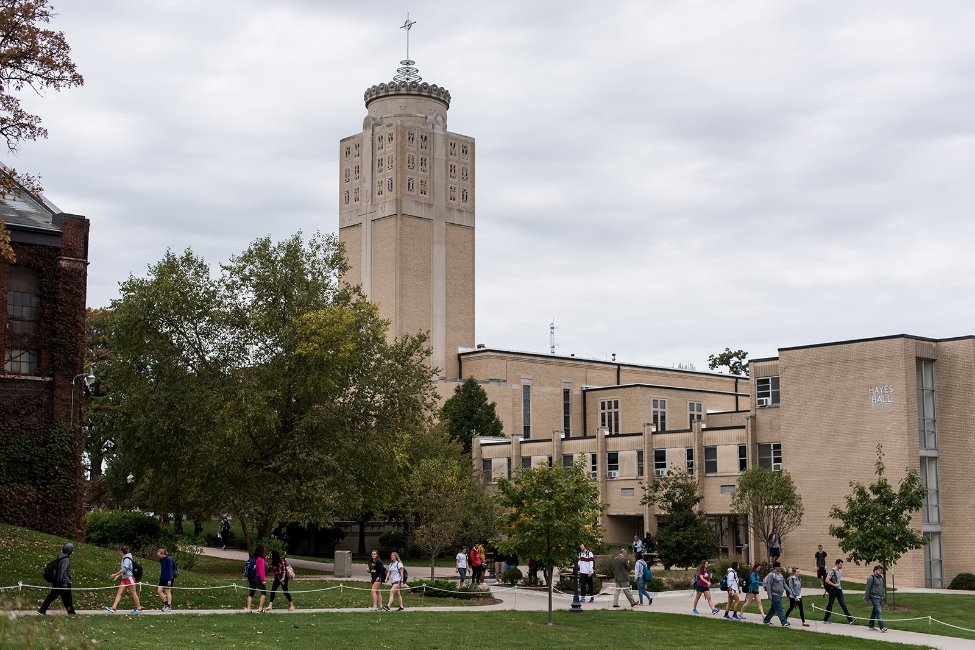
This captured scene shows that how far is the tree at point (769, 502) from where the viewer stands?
50.9 meters

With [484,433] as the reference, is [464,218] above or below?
above

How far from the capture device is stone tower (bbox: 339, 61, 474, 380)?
9888 centimetres

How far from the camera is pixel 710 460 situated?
205 ft

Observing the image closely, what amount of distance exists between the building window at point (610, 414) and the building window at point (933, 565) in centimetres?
4308

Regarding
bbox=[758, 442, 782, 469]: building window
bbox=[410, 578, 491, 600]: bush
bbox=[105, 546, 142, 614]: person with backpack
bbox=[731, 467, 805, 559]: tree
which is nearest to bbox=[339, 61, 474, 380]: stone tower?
bbox=[758, 442, 782, 469]: building window

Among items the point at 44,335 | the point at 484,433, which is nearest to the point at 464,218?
the point at 484,433

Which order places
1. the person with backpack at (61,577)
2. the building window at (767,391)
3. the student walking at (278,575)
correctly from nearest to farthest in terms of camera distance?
the person with backpack at (61,577)
the student walking at (278,575)
the building window at (767,391)

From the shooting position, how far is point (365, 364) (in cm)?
4725

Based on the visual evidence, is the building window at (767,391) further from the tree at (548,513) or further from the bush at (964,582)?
the tree at (548,513)

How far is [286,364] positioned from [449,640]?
70.6 feet

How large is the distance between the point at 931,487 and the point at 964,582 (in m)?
4.44

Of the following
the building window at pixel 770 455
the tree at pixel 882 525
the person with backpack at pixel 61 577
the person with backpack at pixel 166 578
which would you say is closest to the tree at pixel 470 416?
the building window at pixel 770 455

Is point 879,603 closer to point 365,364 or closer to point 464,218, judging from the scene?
point 365,364

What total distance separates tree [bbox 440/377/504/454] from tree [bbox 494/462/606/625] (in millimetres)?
49508
